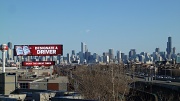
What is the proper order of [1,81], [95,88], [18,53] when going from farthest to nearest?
[18,53], [1,81], [95,88]

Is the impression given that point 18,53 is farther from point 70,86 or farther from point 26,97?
point 26,97

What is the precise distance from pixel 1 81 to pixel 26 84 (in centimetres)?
1411

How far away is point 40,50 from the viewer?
2537 inches

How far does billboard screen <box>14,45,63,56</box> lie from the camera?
64.2 metres

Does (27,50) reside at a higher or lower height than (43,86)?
higher

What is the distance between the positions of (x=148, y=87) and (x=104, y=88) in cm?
4570

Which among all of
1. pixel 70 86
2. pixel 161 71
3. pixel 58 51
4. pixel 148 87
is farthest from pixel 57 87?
pixel 161 71

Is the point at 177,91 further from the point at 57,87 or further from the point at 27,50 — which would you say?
the point at 27,50

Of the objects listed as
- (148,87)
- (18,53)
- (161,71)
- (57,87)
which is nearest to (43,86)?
(57,87)

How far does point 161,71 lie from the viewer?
175m

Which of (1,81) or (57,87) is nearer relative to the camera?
(1,81)

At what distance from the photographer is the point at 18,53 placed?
65500 millimetres

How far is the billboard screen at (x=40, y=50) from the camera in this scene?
64188mm

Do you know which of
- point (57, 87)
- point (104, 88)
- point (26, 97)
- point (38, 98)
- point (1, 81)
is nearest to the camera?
point (38, 98)
